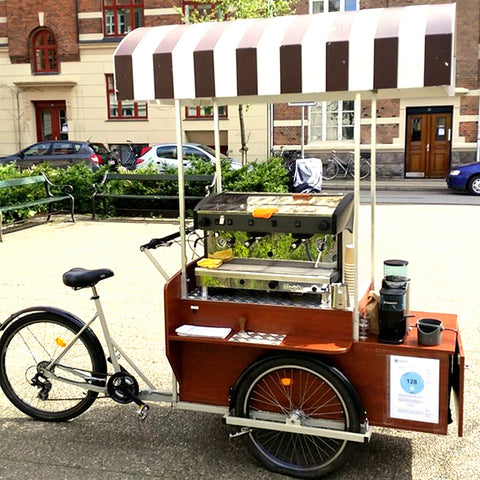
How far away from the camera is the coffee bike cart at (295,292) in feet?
10.7

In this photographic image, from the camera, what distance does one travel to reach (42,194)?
12867mm

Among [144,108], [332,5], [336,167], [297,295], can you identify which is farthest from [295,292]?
[144,108]

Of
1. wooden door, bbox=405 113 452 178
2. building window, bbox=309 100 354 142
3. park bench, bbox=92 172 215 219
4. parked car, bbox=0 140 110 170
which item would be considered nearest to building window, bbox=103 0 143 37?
building window, bbox=309 100 354 142

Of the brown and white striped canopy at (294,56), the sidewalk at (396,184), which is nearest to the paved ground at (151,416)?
the brown and white striped canopy at (294,56)

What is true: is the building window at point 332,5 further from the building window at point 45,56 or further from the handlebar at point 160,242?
the handlebar at point 160,242

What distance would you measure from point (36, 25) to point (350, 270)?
28603 mm

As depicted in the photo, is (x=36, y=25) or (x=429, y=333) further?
(x=36, y=25)

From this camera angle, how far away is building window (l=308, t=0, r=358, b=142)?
25672 millimetres

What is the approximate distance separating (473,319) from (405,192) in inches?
593

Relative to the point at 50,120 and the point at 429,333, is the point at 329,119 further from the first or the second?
the point at 429,333

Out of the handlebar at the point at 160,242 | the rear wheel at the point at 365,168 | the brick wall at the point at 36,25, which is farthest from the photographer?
the brick wall at the point at 36,25

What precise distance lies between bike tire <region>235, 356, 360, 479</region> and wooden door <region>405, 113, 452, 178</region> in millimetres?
23055

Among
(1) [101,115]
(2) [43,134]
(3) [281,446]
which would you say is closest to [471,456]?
(3) [281,446]

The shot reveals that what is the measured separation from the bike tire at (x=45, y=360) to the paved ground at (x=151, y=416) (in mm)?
117
